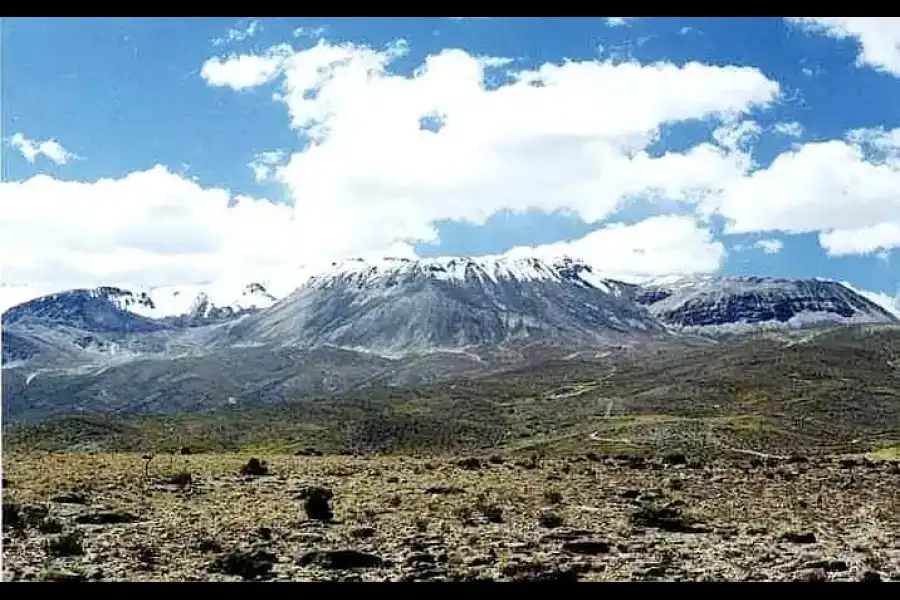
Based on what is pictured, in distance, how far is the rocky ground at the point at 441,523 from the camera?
16.8m

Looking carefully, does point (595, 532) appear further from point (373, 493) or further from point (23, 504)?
point (23, 504)

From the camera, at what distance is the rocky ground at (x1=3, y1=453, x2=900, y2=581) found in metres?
16.8

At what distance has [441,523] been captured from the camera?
856 inches

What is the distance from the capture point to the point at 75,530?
19.6 meters

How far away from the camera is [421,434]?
168 m
